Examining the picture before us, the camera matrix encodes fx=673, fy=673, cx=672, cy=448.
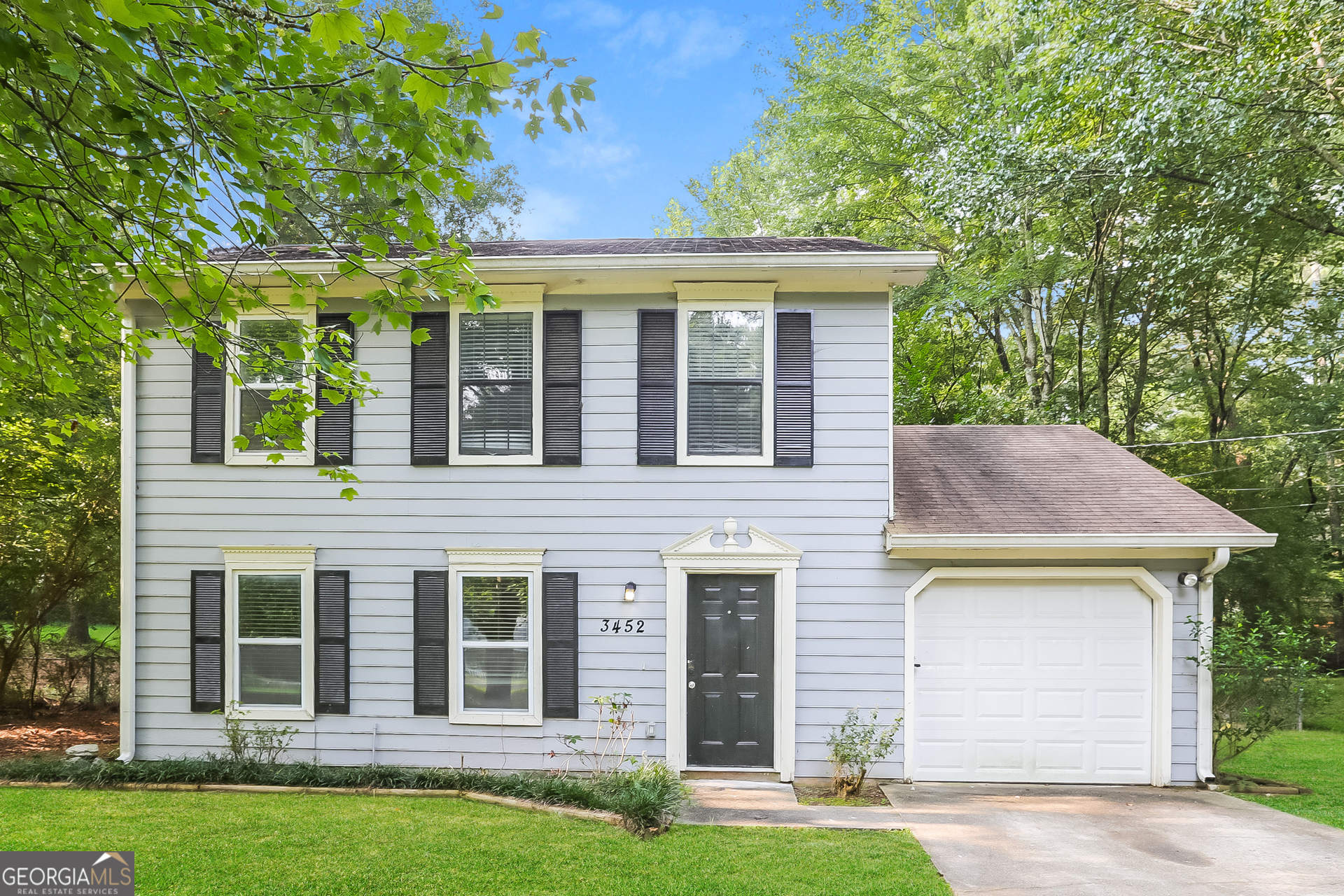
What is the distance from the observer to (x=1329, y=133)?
8039mm

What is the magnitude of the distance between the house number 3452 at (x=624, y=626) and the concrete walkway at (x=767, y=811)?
4.70 feet

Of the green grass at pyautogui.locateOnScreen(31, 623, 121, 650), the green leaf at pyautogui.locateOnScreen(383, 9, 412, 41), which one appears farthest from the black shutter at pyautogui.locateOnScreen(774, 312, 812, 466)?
the green grass at pyautogui.locateOnScreen(31, 623, 121, 650)

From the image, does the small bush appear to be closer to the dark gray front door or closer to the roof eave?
the dark gray front door

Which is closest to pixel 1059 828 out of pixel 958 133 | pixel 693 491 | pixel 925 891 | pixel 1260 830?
pixel 1260 830

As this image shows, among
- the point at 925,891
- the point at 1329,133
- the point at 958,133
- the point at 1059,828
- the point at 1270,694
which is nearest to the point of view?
the point at 925,891

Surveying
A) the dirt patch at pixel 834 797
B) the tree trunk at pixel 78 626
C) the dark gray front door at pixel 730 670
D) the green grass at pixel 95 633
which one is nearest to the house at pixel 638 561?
the dark gray front door at pixel 730 670

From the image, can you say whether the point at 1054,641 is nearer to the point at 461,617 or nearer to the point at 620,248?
the point at 461,617

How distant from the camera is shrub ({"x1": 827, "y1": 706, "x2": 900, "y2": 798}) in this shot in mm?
5895

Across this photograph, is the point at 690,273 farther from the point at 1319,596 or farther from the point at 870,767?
the point at 1319,596

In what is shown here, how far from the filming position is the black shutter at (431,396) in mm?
6414

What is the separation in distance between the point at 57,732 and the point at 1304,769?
1453cm

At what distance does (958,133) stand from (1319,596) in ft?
35.1

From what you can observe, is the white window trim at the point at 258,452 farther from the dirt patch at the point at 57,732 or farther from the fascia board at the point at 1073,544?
the fascia board at the point at 1073,544

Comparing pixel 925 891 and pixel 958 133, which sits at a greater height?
pixel 958 133
